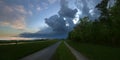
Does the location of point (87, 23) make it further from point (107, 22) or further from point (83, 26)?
point (107, 22)

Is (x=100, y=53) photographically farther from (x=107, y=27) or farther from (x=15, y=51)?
(x=107, y=27)

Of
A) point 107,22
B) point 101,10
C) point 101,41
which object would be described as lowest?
point 101,41

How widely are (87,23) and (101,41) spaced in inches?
1054

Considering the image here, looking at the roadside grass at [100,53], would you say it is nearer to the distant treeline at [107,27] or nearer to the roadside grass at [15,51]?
the roadside grass at [15,51]

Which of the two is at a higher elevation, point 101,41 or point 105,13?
point 105,13

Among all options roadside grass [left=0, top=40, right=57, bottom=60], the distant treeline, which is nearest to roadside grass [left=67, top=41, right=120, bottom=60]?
roadside grass [left=0, top=40, right=57, bottom=60]

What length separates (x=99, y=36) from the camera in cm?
8675

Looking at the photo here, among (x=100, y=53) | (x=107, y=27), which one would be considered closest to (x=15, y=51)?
(x=100, y=53)

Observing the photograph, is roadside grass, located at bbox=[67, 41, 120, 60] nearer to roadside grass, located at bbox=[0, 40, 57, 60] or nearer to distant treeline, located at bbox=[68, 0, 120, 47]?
roadside grass, located at bbox=[0, 40, 57, 60]

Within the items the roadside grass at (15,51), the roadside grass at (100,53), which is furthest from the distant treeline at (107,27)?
the roadside grass at (15,51)

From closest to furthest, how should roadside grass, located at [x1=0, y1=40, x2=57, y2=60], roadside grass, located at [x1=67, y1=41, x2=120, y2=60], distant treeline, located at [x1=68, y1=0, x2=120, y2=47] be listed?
1. roadside grass, located at [x1=0, y1=40, x2=57, y2=60]
2. roadside grass, located at [x1=67, y1=41, x2=120, y2=60]
3. distant treeline, located at [x1=68, y1=0, x2=120, y2=47]

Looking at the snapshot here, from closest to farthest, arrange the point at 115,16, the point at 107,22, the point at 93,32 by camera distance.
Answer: the point at 115,16, the point at 107,22, the point at 93,32

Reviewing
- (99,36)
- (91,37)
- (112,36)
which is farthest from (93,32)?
(112,36)

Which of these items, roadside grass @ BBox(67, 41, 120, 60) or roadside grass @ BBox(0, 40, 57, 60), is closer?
roadside grass @ BBox(0, 40, 57, 60)
